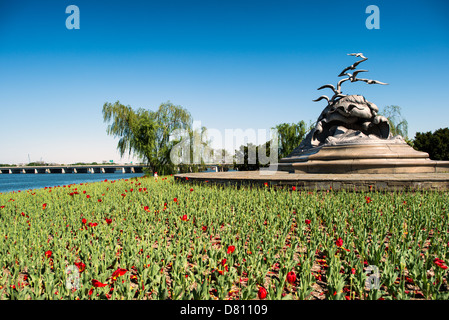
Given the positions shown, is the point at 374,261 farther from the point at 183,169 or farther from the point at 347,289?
the point at 183,169

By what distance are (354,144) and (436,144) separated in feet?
94.8

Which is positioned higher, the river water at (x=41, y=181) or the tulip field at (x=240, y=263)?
the tulip field at (x=240, y=263)

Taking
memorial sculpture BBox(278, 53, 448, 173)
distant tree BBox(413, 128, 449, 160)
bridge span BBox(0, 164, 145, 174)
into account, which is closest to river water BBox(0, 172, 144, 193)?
bridge span BBox(0, 164, 145, 174)

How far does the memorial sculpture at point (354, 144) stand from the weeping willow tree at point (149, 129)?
10796 millimetres

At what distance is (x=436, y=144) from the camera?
3203cm

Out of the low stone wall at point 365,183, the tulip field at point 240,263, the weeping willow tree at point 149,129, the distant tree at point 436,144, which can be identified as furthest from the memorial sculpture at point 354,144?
the distant tree at point 436,144

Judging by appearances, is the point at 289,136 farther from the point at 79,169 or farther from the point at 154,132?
the point at 79,169

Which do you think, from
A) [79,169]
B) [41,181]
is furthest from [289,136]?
[79,169]

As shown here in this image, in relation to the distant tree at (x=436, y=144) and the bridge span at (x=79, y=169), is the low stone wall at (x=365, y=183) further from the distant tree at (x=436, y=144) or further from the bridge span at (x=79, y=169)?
the bridge span at (x=79, y=169)

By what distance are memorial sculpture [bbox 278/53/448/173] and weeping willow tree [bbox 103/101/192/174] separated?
10796mm

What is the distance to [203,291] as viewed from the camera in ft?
7.45

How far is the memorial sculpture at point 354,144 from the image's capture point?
10.7 m

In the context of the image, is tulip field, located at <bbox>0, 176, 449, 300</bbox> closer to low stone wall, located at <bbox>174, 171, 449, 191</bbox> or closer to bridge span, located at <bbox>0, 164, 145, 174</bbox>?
low stone wall, located at <bbox>174, 171, 449, 191</bbox>
